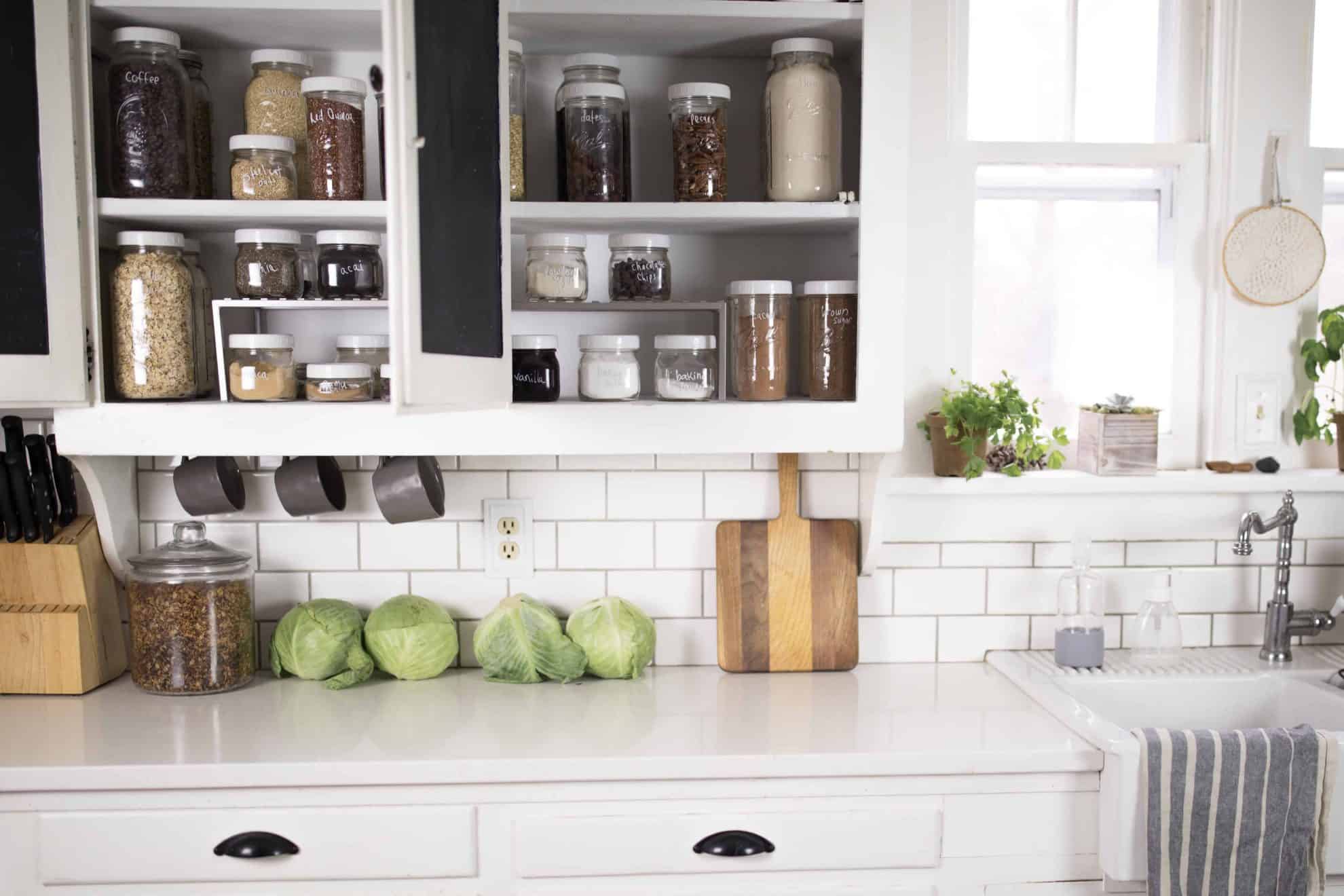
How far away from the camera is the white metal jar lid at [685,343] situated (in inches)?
71.2

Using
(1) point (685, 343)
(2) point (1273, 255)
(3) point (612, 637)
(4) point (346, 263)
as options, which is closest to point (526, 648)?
(3) point (612, 637)

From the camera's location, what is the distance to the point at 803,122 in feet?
5.86

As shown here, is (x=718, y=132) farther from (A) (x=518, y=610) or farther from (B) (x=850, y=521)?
→ (A) (x=518, y=610)

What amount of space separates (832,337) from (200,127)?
3.73ft

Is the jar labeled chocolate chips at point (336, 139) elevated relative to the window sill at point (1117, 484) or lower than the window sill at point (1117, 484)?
elevated

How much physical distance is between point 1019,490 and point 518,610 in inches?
39.2

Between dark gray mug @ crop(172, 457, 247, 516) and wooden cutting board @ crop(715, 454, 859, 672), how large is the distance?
36.6 inches

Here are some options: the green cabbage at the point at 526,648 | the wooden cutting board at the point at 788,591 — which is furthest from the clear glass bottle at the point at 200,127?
the wooden cutting board at the point at 788,591

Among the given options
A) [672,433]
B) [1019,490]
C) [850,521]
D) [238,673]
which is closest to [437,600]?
[238,673]

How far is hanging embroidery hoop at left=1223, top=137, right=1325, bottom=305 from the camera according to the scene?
214cm

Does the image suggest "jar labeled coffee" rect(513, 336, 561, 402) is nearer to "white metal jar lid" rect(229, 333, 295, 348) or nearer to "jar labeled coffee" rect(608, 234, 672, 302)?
"jar labeled coffee" rect(608, 234, 672, 302)

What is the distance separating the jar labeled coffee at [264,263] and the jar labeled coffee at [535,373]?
0.40 meters

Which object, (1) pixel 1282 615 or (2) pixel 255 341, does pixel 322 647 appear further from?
(1) pixel 1282 615

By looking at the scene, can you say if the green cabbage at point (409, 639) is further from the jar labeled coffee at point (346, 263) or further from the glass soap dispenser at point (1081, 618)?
the glass soap dispenser at point (1081, 618)
